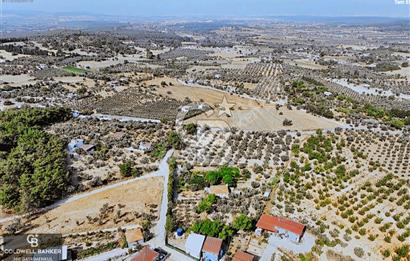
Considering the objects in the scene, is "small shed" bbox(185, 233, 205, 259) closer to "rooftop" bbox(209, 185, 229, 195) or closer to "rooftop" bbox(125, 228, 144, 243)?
"rooftop" bbox(125, 228, 144, 243)

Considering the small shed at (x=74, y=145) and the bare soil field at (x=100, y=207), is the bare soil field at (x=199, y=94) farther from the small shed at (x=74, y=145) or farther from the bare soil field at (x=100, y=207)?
the bare soil field at (x=100, y=207)

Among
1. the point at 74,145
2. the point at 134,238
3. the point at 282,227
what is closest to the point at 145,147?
the point at 74,145

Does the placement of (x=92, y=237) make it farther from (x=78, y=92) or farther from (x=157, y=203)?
(x=78, y=92)

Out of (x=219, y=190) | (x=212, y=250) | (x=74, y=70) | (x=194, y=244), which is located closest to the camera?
(x=212, y=250)

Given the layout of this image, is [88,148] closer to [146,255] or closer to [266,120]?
[146,255]

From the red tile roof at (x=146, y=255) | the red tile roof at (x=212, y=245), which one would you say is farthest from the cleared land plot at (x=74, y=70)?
the red tile roof at (x=212, y=245)

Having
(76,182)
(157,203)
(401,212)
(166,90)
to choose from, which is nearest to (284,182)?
(401,212)
